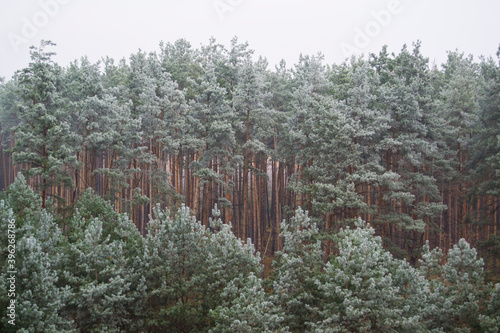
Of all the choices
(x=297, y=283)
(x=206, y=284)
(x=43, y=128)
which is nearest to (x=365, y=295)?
(x=297, y=283)

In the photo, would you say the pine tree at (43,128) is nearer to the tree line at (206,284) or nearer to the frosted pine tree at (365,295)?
the tree line at (206,284)

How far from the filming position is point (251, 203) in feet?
118

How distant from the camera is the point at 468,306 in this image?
14664 mm

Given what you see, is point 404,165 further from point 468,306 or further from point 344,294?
point 344,294

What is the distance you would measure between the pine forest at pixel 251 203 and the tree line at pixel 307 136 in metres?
0.12

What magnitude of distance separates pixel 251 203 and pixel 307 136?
38.3 feet

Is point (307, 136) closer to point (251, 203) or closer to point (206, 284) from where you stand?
point (251, 203)

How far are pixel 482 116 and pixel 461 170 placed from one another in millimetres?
5589

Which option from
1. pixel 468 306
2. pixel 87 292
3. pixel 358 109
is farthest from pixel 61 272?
pixel 358 109

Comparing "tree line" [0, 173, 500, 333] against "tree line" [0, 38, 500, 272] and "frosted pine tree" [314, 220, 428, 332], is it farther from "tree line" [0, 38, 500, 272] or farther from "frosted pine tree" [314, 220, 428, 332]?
"tree line" [0, 38, 500, 272]

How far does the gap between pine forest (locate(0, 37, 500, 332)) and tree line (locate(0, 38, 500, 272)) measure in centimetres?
12

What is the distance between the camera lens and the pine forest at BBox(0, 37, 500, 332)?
14539 mm

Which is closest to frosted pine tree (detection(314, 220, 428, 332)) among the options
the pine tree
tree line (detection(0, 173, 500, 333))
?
tree line (detection(0, 173, 500, 333))

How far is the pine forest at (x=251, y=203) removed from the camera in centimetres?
1454
